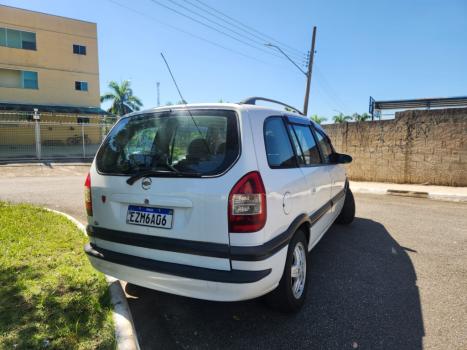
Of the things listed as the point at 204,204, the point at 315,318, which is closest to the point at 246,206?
the point at 204,204

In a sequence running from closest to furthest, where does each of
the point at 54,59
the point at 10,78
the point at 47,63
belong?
the point at 10,78 < the point at 47,63 < the point at 54,59

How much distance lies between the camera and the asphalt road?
2.47 m

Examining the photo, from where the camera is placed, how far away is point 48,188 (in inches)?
383

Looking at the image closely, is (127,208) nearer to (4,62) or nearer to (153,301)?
(153,301)

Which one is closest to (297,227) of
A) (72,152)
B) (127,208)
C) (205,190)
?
(205,190)

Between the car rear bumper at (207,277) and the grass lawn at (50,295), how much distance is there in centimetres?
48

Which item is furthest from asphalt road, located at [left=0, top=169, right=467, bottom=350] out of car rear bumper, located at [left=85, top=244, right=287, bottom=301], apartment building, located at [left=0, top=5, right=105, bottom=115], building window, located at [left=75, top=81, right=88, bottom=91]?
building window, located at [left=75, top=81, right=88, bottom=91]

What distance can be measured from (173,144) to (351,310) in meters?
2.20

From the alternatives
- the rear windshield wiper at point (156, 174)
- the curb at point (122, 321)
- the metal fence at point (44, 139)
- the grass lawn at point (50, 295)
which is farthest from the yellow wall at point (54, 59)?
the rear windshield wiper at point (156, 174)

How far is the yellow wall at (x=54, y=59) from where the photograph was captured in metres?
24.4

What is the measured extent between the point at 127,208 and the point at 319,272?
91.8 inches

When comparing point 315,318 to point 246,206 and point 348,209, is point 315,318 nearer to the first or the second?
point 246,206

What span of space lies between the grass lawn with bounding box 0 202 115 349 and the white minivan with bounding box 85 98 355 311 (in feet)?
1.31

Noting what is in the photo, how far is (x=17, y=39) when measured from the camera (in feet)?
80.7
